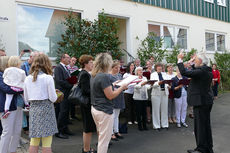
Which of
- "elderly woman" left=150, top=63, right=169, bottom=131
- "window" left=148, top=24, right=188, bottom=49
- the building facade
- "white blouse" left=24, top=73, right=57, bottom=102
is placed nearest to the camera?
"white blouse" left=24, top=73, right=57, bottom=102

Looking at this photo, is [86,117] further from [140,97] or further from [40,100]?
[140,97]

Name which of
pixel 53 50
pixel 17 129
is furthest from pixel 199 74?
pixel 53 50

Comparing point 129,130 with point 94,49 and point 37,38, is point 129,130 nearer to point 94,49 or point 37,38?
point 94,49

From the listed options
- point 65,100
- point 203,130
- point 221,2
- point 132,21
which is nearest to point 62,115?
point 65,100

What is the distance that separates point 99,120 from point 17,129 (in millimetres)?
1648

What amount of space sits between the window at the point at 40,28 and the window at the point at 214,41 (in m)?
9.84

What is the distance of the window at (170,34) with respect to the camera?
1156 centimetres

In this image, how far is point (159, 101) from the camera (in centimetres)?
685

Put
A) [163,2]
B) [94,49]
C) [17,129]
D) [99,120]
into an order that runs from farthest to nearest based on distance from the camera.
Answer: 1. [163,2]
2. [94,49]
3. [17,129]
4. [99,120]

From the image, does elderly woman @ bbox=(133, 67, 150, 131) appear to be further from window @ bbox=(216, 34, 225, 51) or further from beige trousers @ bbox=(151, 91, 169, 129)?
window @ bbox=(216, 34, 225, 51)

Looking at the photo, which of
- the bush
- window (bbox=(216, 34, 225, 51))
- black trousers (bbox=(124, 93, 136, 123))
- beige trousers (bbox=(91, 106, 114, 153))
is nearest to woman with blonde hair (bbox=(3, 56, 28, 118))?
beige trousers (bbox=(91, 106, 114, 153))

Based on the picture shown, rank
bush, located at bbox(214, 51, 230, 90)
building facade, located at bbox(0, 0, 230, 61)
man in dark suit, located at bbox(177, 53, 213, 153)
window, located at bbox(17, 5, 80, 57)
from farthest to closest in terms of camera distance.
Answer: bush, located at bbox(214, 51, 230, 90) → window, located at bbox(17, 5, 80, 57) → building facade, located at bbox(0, 0, 230, 61) → man in dark suit, located at bbox(177, 53, 213, 153)

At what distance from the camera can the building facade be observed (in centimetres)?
743

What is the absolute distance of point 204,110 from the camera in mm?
4672
